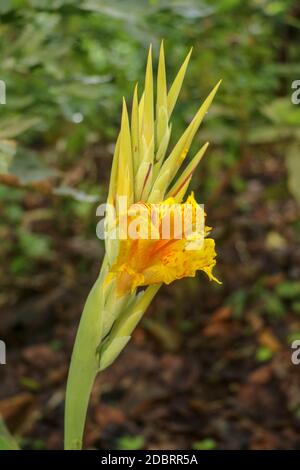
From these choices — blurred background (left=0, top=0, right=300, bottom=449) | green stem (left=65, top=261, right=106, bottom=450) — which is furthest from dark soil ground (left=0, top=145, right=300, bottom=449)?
green stem (left=65, top=261, right=106, bottom=450)

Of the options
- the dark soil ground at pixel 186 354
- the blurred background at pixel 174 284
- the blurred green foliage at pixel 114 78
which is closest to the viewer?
the blurred green foliage at pixel 114 78

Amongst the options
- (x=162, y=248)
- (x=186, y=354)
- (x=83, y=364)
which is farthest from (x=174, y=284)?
(x=162, y=248)

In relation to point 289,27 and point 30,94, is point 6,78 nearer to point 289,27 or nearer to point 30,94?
point 30,94

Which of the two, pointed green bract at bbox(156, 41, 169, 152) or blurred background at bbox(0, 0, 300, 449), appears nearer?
pointed green bract at bbox(156, 41, 169, 152)

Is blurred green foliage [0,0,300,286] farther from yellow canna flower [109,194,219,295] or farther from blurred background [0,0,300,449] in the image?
yellow canna flower [109,194,219,295]

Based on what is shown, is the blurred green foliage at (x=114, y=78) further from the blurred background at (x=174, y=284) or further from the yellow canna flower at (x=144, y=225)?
the yellow canna flower at (x=144, y=225)

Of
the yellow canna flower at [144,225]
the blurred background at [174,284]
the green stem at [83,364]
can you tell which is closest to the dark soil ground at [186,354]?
the blurred background at [174,284]
